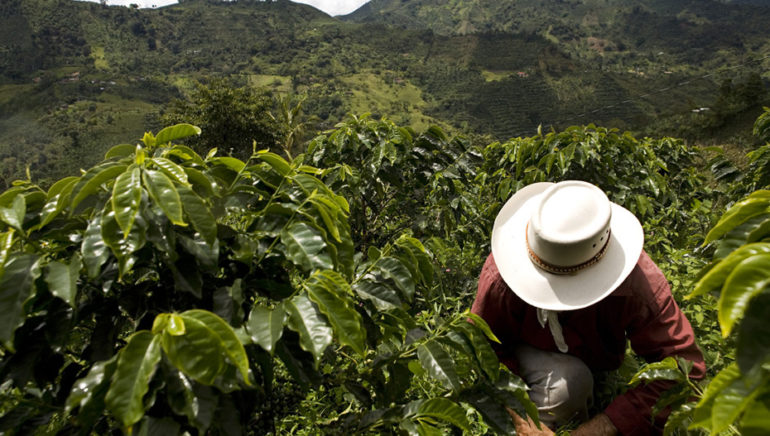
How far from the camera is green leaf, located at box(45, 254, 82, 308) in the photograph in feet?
2.61

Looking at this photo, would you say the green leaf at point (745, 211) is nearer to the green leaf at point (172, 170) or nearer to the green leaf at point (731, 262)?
the green leaf at point (731, 262)

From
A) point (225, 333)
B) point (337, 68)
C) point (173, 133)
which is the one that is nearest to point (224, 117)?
point (173, 133)

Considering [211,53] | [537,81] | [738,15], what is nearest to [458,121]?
[537,81]

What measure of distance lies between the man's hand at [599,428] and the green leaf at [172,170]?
1887mm

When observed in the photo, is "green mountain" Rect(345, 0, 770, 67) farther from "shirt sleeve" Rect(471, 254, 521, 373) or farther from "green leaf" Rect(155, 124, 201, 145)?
"green leaf" Rect(155, 124, 201, 145)

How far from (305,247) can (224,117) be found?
31.7m

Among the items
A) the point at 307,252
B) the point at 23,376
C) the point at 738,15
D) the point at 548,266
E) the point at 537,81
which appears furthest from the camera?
the point at 738,15

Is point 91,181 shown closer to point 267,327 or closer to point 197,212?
point 197,212

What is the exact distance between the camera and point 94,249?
0.87 meters

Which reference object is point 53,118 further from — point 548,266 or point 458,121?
point 548,266

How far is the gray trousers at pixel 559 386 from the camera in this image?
6.50 ft

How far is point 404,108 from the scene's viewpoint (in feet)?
306

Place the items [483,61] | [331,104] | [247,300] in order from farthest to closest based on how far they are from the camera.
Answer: [483,61] → [331,104] → [247,300]

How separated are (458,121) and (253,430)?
93.5 metres
